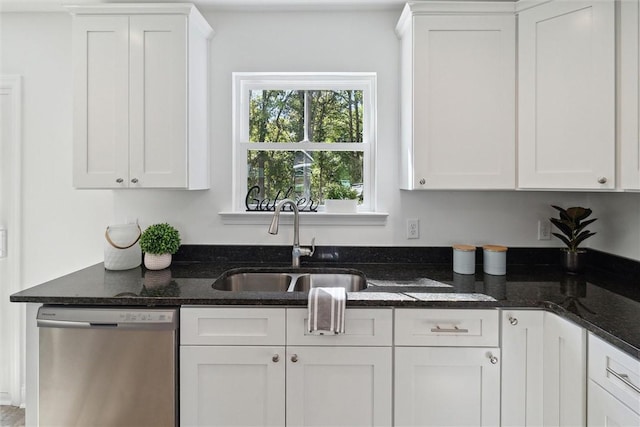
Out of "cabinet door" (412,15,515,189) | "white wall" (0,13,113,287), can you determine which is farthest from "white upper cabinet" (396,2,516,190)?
"white wall" (0,13,113,287)

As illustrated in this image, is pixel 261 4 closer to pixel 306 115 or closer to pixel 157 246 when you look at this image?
pixel 306 115

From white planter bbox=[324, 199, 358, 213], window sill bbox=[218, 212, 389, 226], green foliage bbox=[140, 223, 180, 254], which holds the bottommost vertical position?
green foliage bbox=[140, 223, 180, 254]

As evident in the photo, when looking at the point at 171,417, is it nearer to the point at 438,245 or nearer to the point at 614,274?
the point at 438,245

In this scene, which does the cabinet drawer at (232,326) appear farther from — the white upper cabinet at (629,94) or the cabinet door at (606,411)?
the white upper cabinet at (629,94)

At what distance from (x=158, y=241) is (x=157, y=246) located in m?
0.03

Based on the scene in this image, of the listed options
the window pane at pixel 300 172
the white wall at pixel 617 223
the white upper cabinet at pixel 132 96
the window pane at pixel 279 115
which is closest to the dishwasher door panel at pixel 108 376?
the white upper cabinet at pixel 132 96

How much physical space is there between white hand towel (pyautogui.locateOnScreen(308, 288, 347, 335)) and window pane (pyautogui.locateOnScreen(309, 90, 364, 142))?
1.22 meters

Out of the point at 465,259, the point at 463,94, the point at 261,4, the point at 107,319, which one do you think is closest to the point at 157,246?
the point at 107,319

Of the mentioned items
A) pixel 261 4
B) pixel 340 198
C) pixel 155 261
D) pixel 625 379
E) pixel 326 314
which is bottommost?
pixel 625 379

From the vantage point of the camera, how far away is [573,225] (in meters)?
2.09

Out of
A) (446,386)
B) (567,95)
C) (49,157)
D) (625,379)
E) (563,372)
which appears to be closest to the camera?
(625,379)

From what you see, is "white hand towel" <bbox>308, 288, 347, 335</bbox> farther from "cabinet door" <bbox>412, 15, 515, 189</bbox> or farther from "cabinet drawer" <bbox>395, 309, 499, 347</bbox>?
"cabinet door" <bbox>412, 15, 515, 189</bbox>

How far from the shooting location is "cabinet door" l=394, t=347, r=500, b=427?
161 cm

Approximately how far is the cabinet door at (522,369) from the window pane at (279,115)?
5.33 ft
